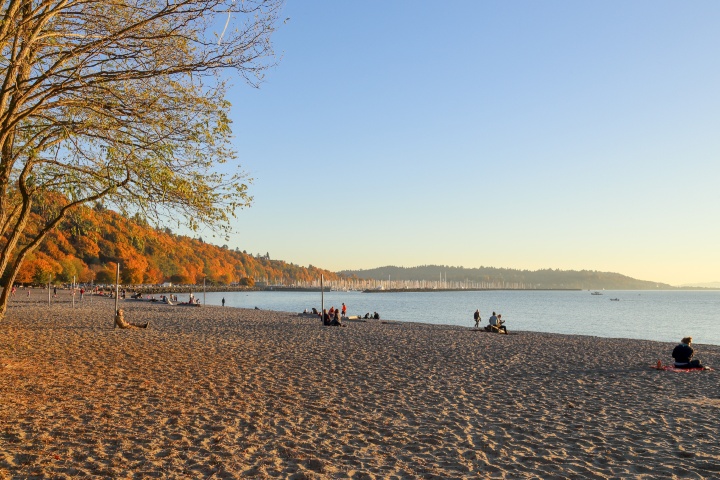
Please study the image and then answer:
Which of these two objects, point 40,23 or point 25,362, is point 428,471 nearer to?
point 40,23

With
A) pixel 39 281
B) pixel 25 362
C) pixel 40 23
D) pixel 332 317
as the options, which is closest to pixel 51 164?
pixel 40 23

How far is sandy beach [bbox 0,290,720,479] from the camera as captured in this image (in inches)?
260

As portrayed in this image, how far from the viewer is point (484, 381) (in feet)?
43.0

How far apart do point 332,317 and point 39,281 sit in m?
89.5

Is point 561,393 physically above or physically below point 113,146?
below

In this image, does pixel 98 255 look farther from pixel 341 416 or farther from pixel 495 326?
pixel 341 416

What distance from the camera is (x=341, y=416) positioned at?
9211mm

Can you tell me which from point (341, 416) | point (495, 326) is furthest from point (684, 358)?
point (495, 326)

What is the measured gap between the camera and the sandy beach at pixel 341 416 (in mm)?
6602

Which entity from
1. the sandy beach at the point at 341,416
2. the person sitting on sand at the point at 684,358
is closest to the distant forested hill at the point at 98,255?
the sandy beach at the point at 341,416

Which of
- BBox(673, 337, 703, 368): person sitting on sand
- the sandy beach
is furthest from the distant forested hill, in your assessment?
BBox(673, 337, 703, 368): person sitting on sand

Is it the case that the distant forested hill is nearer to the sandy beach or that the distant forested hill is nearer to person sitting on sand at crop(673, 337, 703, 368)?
the sandy beach

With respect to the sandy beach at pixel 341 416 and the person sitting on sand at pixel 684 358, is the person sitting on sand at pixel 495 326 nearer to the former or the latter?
the sandy beach at pixel 341 416

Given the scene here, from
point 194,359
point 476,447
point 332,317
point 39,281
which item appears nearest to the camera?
point 476,447
